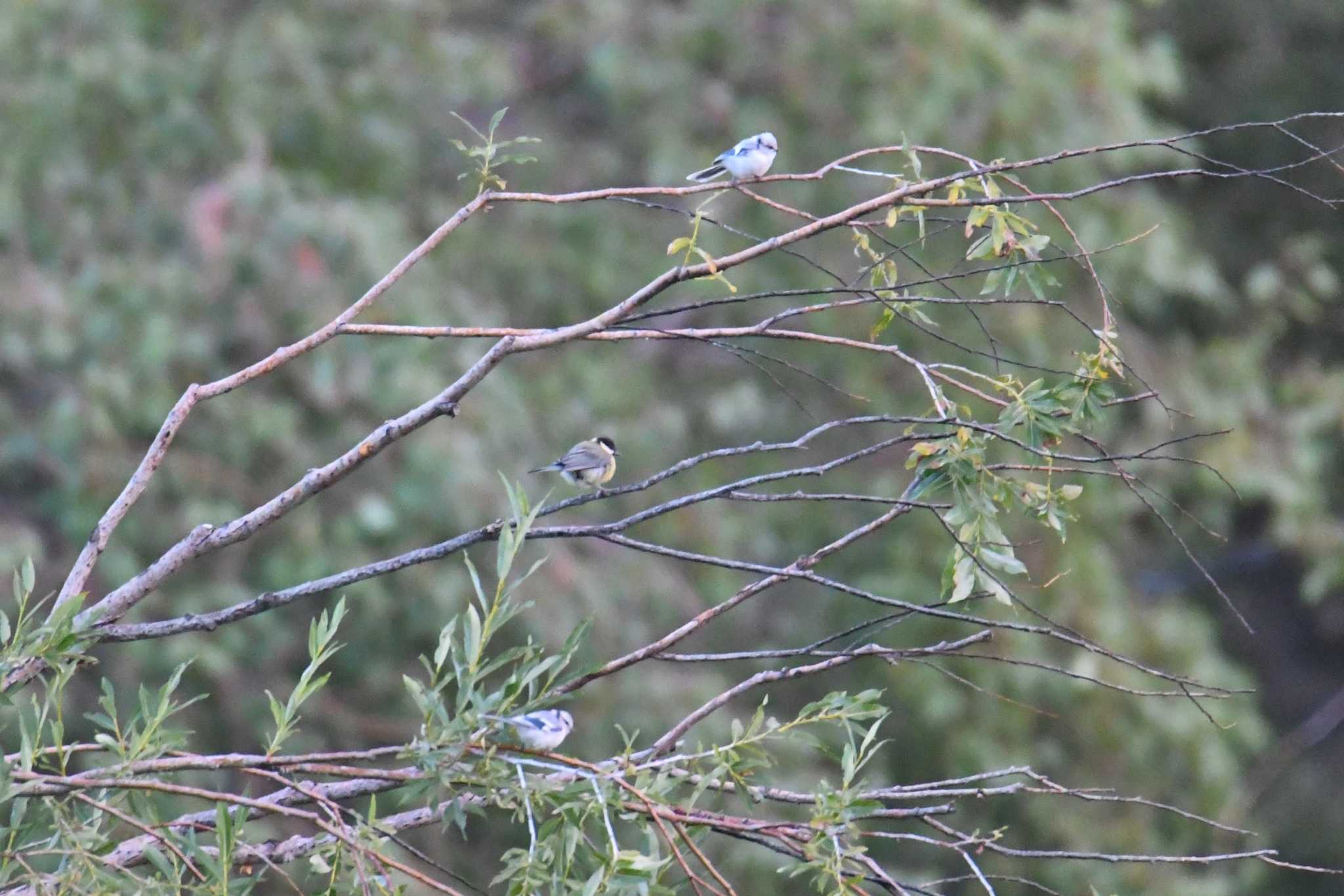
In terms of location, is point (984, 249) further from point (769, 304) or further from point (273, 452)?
point (769, 304)

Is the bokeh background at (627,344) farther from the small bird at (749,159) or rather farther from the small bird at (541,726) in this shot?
the small bird at (541,726)

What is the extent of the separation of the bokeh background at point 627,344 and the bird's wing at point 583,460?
1.72m

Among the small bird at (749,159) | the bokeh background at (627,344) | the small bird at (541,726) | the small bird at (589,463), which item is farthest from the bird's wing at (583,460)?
the bokeh background at (627,344)

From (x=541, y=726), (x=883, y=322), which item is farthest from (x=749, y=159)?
(x=541, y=726)

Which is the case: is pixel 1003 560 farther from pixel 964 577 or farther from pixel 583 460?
pixel 583 460

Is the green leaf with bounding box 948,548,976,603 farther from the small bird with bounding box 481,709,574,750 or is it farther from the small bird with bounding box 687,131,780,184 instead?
the small bird with bounding box 687,131,780,184

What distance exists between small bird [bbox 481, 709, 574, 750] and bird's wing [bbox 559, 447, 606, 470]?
1.42 m

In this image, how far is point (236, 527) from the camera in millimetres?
2977

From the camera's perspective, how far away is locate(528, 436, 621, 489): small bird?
16.1ft

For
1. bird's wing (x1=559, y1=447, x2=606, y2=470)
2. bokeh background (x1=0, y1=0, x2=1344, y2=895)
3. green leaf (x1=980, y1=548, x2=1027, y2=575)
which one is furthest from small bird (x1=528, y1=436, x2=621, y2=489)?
green leaf (x1=980, y1=548, x2=1027, y2=575)

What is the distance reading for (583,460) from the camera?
497 cm

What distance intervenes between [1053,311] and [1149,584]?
188 cm

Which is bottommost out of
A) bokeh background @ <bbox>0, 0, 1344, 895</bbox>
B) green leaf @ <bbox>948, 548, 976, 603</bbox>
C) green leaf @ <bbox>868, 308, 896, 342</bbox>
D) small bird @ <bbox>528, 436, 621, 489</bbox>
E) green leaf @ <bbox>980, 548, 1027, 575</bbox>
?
bokeh background @ <bbox>0, 0, 1344, 895</bbox>

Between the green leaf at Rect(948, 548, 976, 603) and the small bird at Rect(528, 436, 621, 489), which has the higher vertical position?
the green leaf at Rect(948, 548, 976, 603)
